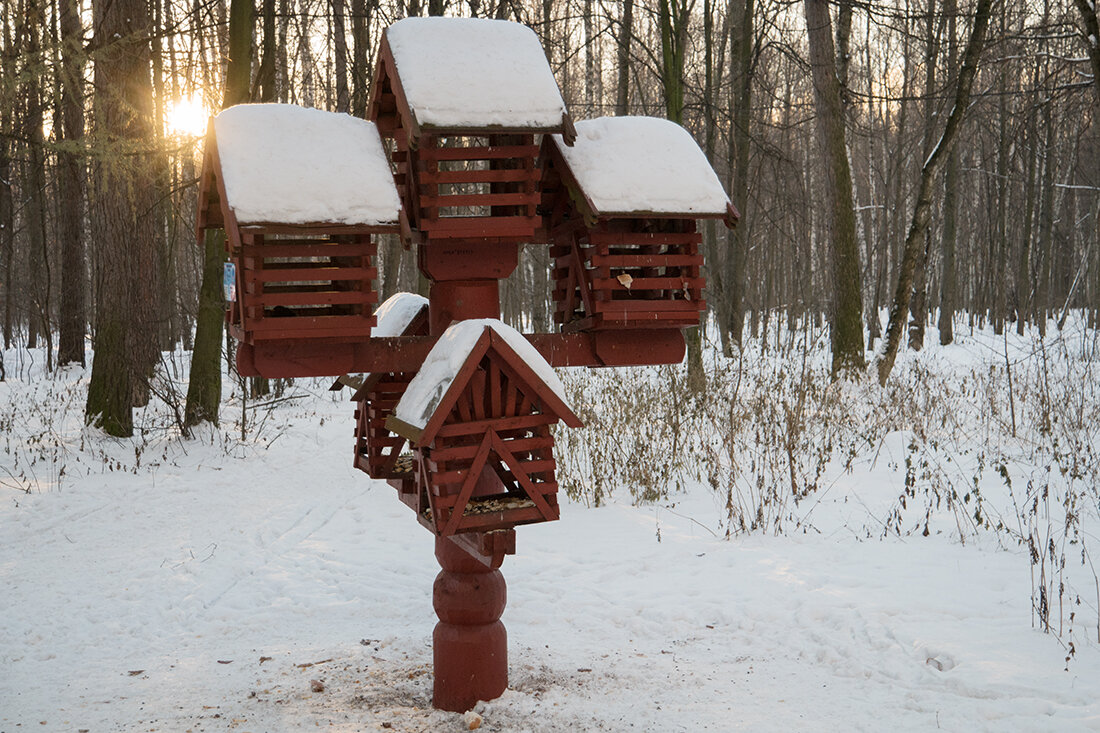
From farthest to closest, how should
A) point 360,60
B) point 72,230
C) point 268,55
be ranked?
point 72,230 < point 360,60 < point 268,55

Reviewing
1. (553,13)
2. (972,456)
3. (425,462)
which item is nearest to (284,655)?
(425,462)

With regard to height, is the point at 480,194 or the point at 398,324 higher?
the point at 480,194

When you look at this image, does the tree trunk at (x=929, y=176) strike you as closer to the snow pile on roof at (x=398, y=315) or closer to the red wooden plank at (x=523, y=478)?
the snow pile on roof at (x=398, y=315)

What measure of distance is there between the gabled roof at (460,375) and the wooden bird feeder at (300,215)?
0.28 metres

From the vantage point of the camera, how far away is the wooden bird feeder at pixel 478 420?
8.63 ft

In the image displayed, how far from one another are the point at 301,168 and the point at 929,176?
10.0 m

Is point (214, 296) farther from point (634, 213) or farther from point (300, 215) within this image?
point (634, 213)

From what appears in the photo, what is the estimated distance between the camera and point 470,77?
107 inches

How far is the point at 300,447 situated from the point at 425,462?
7.00 metres

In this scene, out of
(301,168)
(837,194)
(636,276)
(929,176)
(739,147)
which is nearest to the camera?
(301,168)

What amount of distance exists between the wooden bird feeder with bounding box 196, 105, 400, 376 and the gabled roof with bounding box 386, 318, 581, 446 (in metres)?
0.28

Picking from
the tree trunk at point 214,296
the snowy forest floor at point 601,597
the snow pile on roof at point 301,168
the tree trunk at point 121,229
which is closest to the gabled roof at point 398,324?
the snow pile on roof at point 301,168

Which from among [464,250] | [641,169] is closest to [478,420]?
[464,250]

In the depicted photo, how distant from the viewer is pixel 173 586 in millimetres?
5094
